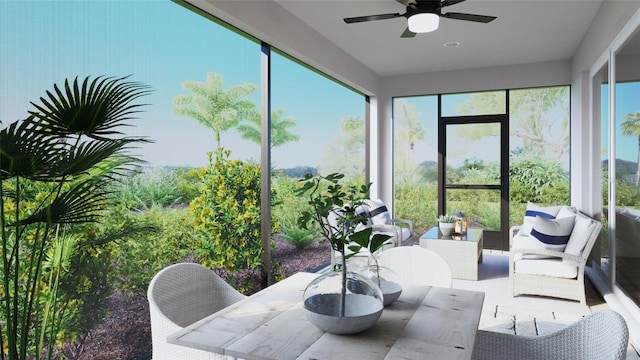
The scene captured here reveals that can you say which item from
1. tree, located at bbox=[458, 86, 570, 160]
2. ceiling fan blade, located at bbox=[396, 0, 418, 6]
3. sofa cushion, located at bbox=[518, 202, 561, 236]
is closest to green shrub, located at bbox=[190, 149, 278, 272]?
ceiling fan blade, located at bbox=[396, 0, 418, 6]

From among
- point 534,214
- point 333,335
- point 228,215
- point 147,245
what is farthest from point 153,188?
point 534,214

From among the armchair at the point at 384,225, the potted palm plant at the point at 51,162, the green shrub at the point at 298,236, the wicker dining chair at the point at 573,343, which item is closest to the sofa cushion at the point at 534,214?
the armchair at the point at 384,225

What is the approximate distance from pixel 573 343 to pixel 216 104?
289 centimetres

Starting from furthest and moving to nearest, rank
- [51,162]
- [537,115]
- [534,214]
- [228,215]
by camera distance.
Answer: [537,115]
[534,214]
[228,215]
[51,162]

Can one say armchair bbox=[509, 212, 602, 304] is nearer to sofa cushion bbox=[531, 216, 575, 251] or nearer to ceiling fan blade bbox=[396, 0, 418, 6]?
sofa cushion bbox=[531, 216, 575, 251]

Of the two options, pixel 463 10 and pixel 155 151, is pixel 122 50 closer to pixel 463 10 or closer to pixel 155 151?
pixel 155 151

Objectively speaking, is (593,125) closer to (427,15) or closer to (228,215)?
(427,15)

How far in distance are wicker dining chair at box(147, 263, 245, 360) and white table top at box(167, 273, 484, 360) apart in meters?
0.25

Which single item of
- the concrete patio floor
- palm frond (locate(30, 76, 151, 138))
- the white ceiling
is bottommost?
the concrete patio floor

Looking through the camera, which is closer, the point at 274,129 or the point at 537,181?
the point at 274,129

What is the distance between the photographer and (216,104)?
3.48 m

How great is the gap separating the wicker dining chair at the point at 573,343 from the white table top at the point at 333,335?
7.3 inches

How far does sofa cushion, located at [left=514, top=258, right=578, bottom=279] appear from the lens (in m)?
3.91

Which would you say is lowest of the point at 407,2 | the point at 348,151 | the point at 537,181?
the point at 537,181
